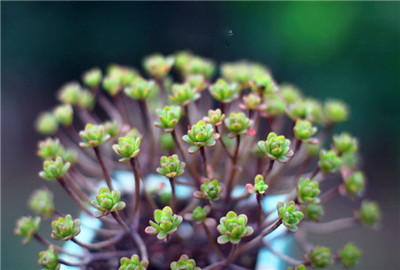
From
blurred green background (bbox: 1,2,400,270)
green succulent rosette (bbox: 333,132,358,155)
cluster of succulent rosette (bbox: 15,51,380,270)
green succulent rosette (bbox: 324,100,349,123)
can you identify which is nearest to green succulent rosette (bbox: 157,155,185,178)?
cluster of succulent rosette (bbox: 15,51,380,270)

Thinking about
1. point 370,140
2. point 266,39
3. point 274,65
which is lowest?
point 370,140

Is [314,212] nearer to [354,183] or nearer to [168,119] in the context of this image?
[354,183]

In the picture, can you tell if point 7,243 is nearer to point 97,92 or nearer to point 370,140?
point 97,92

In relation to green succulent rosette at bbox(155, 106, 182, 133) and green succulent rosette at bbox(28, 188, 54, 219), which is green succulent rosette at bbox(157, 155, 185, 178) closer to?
green succulent rosette at bbox(155, 106, 182, 133)

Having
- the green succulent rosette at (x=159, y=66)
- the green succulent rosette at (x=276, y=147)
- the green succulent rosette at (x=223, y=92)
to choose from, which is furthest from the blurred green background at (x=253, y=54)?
the green succulent rosette at (x=276, y=147)

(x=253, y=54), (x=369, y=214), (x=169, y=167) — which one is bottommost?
(x=369, y=214)

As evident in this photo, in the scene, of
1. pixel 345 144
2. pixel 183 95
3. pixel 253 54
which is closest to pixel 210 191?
pixel 183 95

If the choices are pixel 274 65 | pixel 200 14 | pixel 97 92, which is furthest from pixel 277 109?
pixel 274 65
